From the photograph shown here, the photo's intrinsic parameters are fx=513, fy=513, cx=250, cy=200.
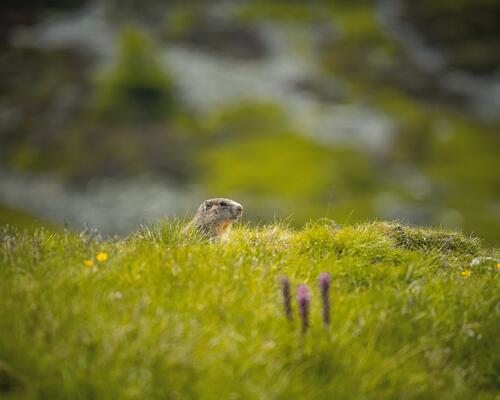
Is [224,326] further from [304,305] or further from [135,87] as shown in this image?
[135,87]

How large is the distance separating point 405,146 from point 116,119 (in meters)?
60.8

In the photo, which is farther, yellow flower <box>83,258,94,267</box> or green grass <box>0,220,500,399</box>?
yellow flower <box>83,258,94,267</box>

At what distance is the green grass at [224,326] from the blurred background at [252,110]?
56.1 meters

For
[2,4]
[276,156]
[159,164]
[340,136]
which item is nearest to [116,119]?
[159,164]

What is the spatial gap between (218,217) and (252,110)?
337ft

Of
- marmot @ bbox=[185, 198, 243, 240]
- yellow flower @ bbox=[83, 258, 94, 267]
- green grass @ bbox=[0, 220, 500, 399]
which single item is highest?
marmot @ bbox=[185, 198, 243, 240]

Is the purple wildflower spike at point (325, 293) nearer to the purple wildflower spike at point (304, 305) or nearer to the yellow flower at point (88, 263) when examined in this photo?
the purple wildflower spike at point (304, 305)

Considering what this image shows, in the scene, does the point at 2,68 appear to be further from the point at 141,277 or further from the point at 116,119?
the point at 141,277

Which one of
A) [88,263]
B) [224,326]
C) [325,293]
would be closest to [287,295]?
[325,293]

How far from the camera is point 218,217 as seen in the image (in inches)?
431

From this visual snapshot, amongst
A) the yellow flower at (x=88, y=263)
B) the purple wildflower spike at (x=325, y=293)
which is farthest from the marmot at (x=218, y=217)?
the purple wildflower spike at (x=325, y=293)

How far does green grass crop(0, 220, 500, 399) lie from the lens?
467cm

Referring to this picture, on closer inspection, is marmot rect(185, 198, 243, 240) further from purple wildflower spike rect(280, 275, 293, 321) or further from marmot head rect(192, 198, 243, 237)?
purple wildflower spike rect(280, 275, 293, 321)

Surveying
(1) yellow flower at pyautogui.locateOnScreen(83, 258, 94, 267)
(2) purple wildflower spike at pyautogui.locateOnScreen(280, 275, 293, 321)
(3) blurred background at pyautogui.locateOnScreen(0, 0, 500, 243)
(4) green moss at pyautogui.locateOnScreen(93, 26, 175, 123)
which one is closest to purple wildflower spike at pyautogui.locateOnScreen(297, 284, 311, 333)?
(2) purple wildflower spike at pyautogui.locateOnScreen(280, 275, 293, 321)
